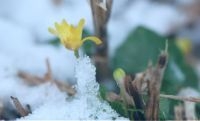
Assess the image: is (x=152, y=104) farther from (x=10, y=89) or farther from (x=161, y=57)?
(x=10, y=89)

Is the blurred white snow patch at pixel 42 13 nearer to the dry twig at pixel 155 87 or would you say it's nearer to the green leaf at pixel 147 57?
the green leaf at pixel 147 57

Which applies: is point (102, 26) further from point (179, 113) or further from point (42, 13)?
point (42, 13)

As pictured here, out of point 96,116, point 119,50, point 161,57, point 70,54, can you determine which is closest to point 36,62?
point 70,54

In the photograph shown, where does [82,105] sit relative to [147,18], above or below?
below

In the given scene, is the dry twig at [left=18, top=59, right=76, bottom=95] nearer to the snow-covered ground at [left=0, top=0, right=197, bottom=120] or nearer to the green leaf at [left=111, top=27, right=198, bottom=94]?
the snow-covered ground at [left=0, top=0, right=197, bottom=120]

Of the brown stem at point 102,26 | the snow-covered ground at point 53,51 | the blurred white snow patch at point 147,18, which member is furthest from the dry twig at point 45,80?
the blurred white snow patch at point 147,18

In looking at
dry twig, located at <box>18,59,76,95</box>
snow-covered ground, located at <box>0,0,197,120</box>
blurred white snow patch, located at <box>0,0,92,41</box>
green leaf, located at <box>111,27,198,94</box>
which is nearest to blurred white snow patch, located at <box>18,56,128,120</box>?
snow-covered ground, located at <box>0,0,197,120</box>

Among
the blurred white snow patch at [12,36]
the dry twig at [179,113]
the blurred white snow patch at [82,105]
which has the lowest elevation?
the dry twig at [179,113]

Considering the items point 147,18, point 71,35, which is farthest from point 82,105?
point 147,18
